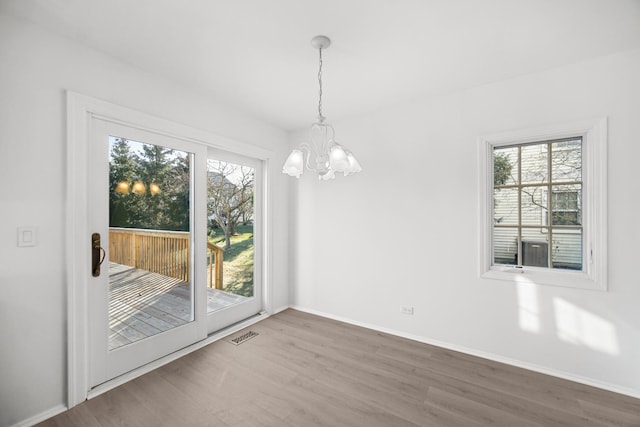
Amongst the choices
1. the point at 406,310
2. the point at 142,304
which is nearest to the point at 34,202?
the point at 142,304

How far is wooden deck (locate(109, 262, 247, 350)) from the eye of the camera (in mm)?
2199

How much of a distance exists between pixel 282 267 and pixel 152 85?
8.61ft

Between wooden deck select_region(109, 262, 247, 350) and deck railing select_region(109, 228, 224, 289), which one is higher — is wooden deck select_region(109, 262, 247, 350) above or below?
below

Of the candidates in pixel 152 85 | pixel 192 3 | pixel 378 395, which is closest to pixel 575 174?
pixel 378 395

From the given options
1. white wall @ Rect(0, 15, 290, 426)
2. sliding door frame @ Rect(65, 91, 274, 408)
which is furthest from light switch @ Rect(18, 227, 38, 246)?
sliding door frame @ Rect(65, 91, 274, 408)

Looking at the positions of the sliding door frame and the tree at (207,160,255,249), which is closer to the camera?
the sliding door frame

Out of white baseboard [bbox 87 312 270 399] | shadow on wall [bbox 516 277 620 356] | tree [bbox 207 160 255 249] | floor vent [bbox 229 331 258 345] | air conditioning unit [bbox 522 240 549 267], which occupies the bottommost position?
floor vent [bbox 229 331 258 345]

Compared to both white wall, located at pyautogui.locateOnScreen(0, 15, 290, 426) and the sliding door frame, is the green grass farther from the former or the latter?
white wall, located at pyautogui.locateOnScreen(0, 15, 290, 426)

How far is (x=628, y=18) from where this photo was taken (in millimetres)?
1739

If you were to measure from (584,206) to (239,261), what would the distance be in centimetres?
356

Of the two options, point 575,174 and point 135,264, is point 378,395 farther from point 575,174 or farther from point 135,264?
point 575,174

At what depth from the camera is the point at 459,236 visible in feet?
8.95

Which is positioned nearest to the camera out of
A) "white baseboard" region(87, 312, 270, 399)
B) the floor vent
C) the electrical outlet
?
"white baseboard" region(87, 312, 270, 399)

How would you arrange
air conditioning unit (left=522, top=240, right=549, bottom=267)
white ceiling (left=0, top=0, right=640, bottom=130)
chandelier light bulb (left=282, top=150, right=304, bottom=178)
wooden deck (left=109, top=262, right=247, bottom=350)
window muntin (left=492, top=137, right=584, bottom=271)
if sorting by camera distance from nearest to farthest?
white ceiling (left=0, top=0, right=640, bottom=130) → chandelier light bulb (left=282, top=150, right=304, bottom=178) → wooden deck (left=109, top=262, right=247, bottom=350) → window muntin (left=492, top=137, right=584, bottom=271) → air conditioning unit (left=522, top=240, right=549, bottom=267)
